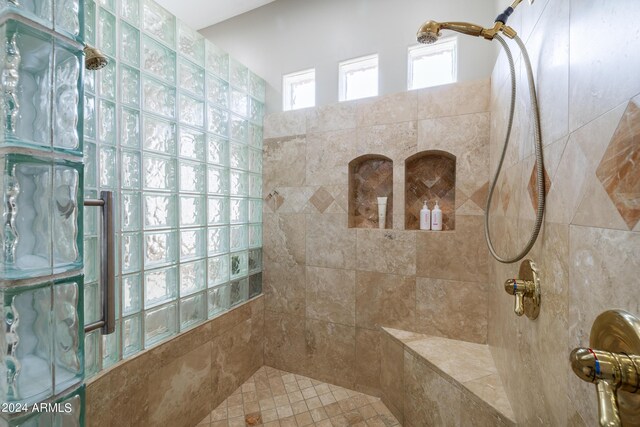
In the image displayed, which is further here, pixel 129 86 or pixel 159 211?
pixel 159 211

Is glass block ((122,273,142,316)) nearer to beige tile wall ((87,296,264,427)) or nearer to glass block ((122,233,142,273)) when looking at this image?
glass block ((122,233,142,273))

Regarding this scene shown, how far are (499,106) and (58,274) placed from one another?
1.68m

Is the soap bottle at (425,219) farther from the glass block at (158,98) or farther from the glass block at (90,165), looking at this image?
the glass block at (90,165)

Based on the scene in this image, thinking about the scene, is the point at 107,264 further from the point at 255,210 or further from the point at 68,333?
the point at 255,210

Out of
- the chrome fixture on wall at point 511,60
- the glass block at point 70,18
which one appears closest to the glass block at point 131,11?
the glass block at point 70,18

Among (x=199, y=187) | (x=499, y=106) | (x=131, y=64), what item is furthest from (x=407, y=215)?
(x=131, y=64)

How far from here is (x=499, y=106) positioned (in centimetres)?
135

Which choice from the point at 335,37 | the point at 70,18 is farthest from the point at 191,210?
the point at 335,37

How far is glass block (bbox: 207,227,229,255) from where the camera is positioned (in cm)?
171

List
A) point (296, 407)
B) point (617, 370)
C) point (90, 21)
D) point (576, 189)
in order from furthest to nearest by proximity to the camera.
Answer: point (296, 407) < point (90, 21) < point (576, 189) < point (617, 370)

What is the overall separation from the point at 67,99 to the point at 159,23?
1.12m

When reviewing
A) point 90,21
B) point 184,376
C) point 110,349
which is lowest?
point 184,376

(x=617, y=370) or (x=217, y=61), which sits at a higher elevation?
(x=217, y=61)

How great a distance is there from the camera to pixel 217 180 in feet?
5.75
